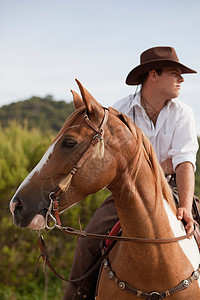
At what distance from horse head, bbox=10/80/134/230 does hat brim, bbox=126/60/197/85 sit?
1190mm

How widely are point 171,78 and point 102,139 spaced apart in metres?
1.34

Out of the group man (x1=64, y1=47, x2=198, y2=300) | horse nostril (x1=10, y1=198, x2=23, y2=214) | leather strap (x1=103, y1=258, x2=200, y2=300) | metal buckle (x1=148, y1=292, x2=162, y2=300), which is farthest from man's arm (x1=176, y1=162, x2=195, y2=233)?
horse nostril (x1=10, y1=198, x2=23, y2=214)

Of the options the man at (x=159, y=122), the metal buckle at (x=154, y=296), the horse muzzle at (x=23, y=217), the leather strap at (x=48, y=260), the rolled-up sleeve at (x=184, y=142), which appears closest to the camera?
the horse muzzle at (x=23, y=217)

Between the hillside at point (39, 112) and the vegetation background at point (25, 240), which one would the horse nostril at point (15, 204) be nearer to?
the vegetation background at point (25, 240)

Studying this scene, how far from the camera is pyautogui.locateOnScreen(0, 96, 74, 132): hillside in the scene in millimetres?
21047

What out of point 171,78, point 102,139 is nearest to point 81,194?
point 102,139

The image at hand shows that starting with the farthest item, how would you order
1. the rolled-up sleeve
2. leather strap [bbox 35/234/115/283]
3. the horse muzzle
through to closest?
1. the rolled-up sleeve
2. leather strap [bbox 35/234/115/283]
3. the horse muzzle

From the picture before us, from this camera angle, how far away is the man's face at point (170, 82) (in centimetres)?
323

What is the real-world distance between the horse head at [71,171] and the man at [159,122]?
0.97 m

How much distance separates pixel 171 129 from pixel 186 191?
0.71 metres

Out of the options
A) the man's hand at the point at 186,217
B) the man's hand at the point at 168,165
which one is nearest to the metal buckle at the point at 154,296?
the man's hand at the point at 186,217

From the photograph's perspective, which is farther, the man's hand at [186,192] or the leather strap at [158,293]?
the man's hand at [186,192]

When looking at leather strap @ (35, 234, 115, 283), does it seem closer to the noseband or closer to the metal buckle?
the noseband

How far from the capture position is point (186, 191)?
2799 millimetres
